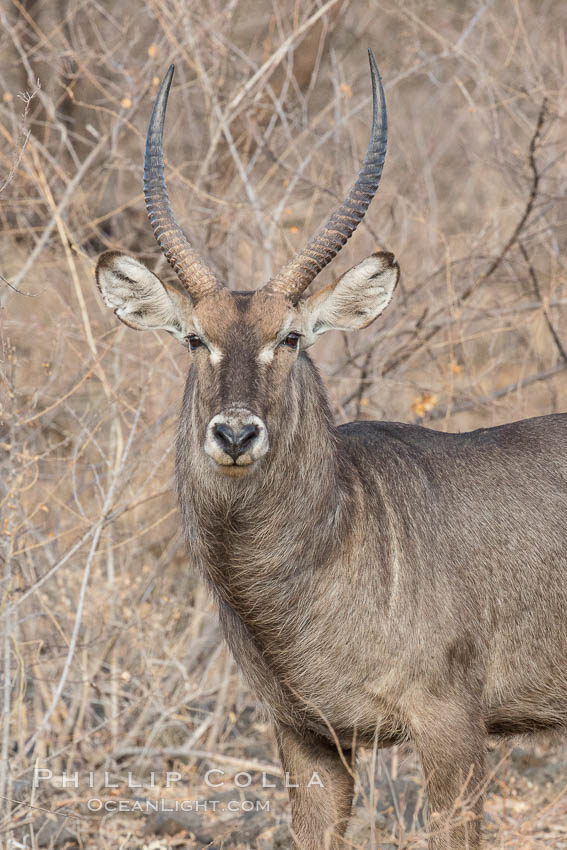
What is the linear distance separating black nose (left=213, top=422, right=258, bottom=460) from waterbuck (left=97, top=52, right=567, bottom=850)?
0.47ft

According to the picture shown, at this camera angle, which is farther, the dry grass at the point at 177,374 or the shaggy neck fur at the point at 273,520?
the dry grass at the point at 177,374

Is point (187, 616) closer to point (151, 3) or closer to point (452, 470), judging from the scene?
point (452, 470)

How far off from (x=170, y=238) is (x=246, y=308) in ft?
1.80

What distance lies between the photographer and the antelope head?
4.75 metres

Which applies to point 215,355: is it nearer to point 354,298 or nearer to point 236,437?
point 236,437

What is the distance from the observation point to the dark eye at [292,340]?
5.11 meters

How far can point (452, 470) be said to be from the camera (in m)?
5.61

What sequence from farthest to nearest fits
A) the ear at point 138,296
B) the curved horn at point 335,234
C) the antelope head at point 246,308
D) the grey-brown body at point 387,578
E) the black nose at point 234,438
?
the ear at point 138,296 < the curved horn at point 335,234 < the grey-brown body at point 387,578 < the antelope head at point 246,308 < the black nose at point 234,438

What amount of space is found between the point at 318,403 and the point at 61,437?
18.4 feet

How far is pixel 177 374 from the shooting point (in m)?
7.99

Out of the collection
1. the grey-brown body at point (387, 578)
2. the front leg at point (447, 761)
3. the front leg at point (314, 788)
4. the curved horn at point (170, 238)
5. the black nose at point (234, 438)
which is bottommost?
the front leg at point (314, 788)

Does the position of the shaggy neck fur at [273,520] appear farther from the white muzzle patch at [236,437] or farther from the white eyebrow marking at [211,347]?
the white muzzle patch at [236,437]

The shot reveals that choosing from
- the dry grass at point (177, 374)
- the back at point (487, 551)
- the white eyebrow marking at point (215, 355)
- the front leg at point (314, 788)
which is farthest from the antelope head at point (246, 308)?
the front leg at point (314, 788)

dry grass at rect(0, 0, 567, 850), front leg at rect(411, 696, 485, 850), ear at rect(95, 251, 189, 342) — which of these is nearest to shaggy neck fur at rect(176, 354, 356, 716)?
ear at rect(95, 251, 189, 342)
